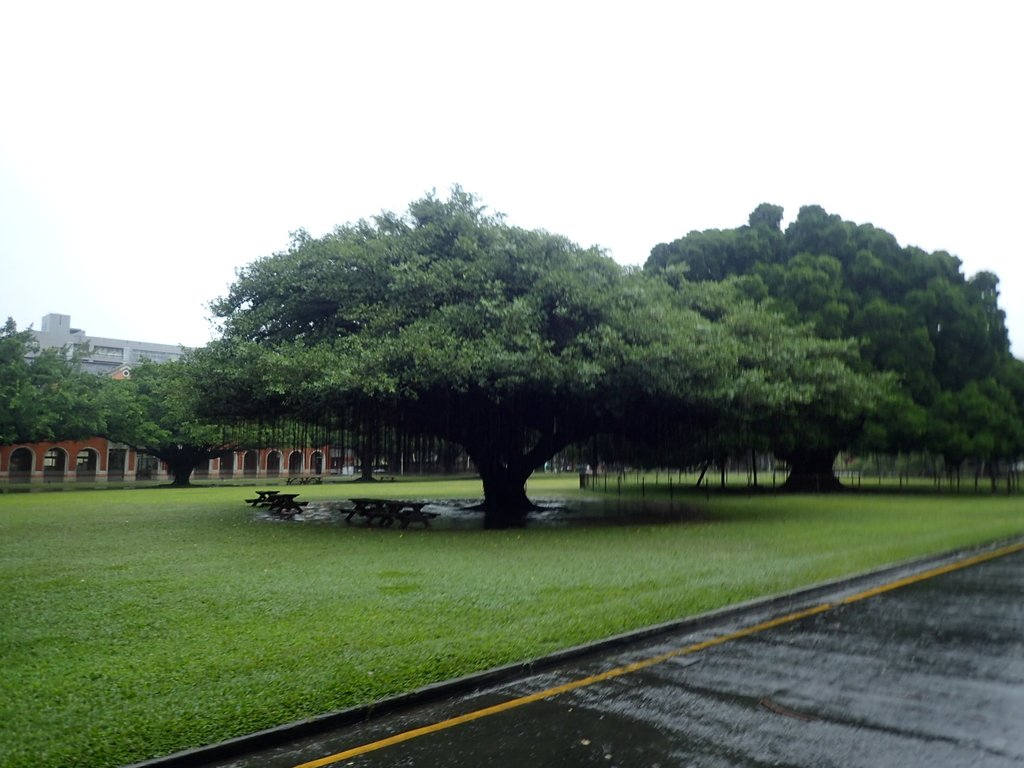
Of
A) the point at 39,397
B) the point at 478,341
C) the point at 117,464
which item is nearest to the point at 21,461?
the point at 117,464

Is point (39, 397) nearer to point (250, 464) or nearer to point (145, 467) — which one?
point (145, 467)

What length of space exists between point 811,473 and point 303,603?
113 ft

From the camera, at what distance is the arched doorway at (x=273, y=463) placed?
78756mm

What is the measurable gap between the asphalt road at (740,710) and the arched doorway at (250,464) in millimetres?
73984

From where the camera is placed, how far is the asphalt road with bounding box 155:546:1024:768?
4770mm

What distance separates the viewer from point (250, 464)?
78312mm

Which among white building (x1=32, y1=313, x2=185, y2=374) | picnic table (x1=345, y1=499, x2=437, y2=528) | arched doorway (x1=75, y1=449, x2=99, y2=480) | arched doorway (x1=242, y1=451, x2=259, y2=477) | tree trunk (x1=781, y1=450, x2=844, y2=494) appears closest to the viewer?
picnic table (x1=345, y1=499, x2=437, y2=528)

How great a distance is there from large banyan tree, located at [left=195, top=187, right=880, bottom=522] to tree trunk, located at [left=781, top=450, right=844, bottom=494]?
16.4 meters

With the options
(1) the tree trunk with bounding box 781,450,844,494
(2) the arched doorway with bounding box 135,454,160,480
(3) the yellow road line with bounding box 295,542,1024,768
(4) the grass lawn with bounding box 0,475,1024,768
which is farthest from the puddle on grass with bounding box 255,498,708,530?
(2) the arched doorway with bounding box 135,454,160,480

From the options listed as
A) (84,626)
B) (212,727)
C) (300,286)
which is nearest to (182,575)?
(84,626)

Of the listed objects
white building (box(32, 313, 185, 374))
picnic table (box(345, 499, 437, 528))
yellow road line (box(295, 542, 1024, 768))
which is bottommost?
yellow road line (box(295, 542, 1024, 768))

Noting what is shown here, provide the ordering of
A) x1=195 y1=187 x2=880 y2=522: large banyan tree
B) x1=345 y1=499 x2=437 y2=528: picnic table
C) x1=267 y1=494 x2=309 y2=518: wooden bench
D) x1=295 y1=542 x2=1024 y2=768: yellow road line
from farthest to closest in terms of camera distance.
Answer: x1=267 y1=494 x2=309 y2=518: wooden bench, x1=345 y1=499 x2=437 y2=528: picnic table, x1=195 y1=187 x2=880 y2=522: large banyan tree, x1=295 y1=542 x2=1024 y2=768: yellow road line

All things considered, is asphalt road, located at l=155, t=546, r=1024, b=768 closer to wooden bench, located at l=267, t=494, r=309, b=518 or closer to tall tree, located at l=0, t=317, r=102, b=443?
wooden bench, located at l=267, t=494, r=309, b=518

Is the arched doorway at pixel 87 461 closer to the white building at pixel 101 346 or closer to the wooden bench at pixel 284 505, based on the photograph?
the white building at pixel 101 346
